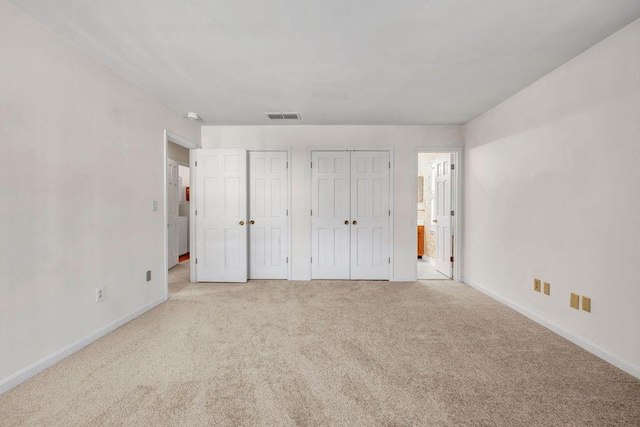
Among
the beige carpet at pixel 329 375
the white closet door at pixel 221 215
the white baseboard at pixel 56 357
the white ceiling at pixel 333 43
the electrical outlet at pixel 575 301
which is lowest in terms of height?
the beige carpet at pixel 329 375

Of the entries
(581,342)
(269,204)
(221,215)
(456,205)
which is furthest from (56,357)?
(456,205)

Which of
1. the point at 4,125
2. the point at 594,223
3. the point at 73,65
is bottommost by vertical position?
the point at 594,223

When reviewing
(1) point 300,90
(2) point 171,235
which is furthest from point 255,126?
(2) point 171,235

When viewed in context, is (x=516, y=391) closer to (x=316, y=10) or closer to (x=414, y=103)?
(x=316, y=10)

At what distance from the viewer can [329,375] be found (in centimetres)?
202

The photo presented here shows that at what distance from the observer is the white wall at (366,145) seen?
15.0 feet

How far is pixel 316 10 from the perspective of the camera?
1896 mm

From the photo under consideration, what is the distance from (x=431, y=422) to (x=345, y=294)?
2.34m

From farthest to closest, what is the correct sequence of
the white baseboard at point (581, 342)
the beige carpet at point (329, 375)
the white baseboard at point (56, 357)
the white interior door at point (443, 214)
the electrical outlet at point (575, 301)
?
the white interior door at point (443, 214)
the electrical outlet at point (575, 301)
the white baseboard at point (581, 342)
the white baseboard at point (56, 357)
the beige carpet at point (329, 375)

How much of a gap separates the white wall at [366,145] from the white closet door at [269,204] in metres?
0.16

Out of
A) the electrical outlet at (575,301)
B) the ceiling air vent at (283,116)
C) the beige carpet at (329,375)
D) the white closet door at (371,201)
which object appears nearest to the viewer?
the beige carpet at (329,375)

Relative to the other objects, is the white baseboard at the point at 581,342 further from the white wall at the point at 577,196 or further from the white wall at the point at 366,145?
the white wall at the point at 366,145

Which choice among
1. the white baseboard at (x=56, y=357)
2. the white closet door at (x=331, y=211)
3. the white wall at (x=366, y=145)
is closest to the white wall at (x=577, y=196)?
the white wall at (x=366, y=145)

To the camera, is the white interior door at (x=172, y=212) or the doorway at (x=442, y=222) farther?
the white interior door at (x=172, y=212)
